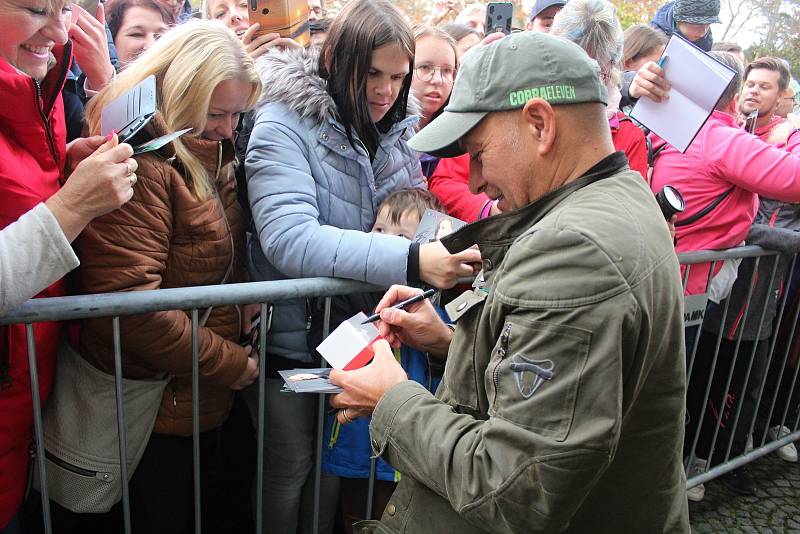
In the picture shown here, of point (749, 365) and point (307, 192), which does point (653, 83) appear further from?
point (749, 365)

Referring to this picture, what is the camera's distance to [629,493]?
1.53 m

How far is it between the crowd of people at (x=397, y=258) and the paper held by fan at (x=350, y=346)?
15 centimetres

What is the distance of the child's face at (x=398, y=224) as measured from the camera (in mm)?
2656

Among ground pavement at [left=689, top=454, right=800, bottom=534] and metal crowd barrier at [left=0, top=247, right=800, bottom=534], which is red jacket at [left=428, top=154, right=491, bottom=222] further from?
ground pavement at [left=689, top=454, right=800, bottom=534]

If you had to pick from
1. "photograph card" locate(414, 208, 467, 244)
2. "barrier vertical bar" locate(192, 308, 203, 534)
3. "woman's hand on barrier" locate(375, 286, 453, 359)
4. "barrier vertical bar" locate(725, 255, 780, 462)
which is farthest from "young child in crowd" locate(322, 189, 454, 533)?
"barrier vertical bar" locate(725, 255, 780, 462)

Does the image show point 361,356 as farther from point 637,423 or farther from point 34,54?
point 34,54

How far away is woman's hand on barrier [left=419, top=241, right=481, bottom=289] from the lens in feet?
7.66

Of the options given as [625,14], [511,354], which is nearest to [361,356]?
[511,354]

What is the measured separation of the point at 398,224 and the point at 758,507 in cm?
273

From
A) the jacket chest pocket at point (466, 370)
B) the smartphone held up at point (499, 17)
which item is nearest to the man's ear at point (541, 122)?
the jacket chest pocket at point (466, 370)

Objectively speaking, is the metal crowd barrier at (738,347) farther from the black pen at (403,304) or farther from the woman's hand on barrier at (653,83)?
the black pen at (403,304)

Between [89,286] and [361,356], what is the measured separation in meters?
0.88

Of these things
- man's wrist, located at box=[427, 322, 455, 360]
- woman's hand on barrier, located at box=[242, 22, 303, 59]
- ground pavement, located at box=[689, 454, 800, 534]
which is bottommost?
ground pavement, located at box=[689, 454, 800, 534]

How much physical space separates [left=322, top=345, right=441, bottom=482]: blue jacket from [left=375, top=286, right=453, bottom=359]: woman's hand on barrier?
274 millimetres
